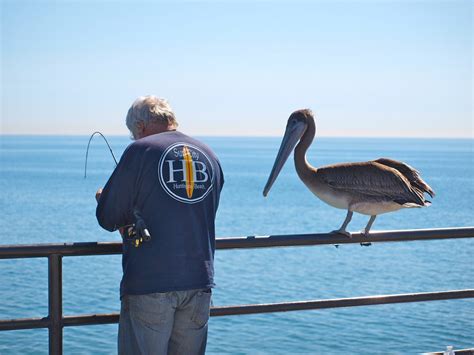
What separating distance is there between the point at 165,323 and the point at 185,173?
68 centimetres

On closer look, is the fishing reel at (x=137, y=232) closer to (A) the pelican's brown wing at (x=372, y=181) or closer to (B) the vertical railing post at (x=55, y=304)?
(B) the vertical railing post at (x=55, y=304)

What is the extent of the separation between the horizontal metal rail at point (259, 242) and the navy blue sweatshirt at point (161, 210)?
0.22 meters

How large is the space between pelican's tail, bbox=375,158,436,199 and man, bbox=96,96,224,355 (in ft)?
7.08

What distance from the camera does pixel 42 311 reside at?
19.3m

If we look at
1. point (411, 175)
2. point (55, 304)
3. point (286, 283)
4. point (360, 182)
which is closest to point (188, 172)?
point (55, 304)

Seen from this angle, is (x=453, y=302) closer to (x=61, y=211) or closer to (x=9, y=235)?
(x=9, y=235)

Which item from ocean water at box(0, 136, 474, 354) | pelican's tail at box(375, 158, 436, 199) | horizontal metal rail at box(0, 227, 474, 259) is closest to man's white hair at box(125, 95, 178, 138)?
horizontal metal rail at box(0, 227, 474, 259)

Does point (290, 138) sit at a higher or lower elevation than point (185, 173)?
higher

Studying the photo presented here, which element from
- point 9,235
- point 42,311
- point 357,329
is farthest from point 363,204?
point 9,235

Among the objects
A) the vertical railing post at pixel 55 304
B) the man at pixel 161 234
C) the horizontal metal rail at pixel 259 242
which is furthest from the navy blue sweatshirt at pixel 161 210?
the vertical railing post at pixel 55 304

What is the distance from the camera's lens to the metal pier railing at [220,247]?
3346 mm

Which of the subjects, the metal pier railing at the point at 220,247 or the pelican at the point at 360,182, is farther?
the pelican at the point at 360,182

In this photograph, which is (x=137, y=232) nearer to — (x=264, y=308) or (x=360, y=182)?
(x=264, y=308)

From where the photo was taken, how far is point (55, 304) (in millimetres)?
3414
